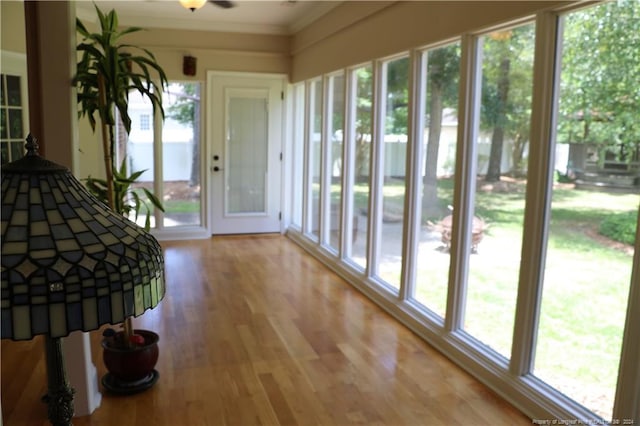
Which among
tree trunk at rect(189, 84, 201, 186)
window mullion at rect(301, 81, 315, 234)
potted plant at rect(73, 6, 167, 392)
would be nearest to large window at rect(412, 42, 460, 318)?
potted plant at rect(73, 6, 167, 392)

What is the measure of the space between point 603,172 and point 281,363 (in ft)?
6.58

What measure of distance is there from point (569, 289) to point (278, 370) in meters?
1.62

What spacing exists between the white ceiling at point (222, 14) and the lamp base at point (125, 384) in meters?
3.67

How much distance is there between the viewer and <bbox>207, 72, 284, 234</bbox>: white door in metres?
6.62

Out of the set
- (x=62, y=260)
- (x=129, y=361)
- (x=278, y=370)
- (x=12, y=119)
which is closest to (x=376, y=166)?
(x=278, y=370)

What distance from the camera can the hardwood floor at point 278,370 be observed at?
8.57ft

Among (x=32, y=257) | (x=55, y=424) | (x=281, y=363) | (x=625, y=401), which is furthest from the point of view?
(x=281, y=363)

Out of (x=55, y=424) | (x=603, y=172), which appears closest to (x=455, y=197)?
(x=603, y=172)

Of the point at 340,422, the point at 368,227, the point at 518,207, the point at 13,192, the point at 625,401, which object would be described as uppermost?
the point at 13,192

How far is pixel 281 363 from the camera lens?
10.5 feet

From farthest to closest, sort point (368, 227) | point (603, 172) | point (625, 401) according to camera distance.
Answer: point (368, 227), point (603, 172), point (625, 401)

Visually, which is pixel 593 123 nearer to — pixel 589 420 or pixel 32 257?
pixel 589 420

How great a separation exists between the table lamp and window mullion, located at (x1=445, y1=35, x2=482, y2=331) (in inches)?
106

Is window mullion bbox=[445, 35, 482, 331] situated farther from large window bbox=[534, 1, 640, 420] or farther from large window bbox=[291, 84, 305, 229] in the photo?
large window bbox=[291, 84, 305, 229]
